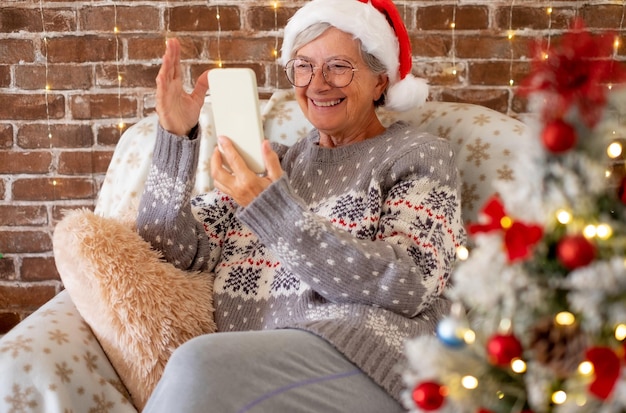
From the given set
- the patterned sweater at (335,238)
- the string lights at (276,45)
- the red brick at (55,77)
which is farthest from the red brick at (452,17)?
the red brick at (55,77)

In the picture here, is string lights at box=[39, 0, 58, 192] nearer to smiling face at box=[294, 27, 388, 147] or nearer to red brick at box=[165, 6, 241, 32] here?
red brick at box=[165, 6, 241, 32]

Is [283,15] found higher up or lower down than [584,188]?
higher up

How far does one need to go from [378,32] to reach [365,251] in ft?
1.78

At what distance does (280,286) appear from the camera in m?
1.46

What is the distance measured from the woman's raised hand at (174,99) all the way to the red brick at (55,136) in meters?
0.71

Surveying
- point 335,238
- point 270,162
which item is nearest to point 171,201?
point 270,162

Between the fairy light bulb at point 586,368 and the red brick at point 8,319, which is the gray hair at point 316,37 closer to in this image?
the fairy light bulb at point 586,368

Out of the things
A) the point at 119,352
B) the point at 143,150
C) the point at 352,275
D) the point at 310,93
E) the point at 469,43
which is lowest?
the point at 119,352

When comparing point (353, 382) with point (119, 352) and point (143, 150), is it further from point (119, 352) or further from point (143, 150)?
point (143, 150)

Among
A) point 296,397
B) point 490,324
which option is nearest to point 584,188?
point 490,324

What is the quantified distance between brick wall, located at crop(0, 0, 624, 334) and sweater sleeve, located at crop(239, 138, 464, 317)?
0.80 m

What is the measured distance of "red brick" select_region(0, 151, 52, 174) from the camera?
6.91 feet

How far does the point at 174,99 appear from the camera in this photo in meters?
1.46

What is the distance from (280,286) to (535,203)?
84 centimetres
